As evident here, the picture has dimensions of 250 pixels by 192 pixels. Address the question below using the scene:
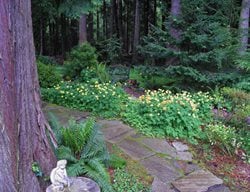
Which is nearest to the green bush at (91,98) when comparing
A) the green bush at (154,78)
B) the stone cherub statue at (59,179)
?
the green bush at (154,78)

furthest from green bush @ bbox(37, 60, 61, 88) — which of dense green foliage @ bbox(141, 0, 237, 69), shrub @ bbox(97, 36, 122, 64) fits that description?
shrub @ bbox(97, 36, 122, 64)

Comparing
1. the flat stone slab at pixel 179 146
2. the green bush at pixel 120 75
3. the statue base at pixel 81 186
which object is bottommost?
Result: the flat stone slab at pixel 179 146

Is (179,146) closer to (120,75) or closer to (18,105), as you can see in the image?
(18,105)

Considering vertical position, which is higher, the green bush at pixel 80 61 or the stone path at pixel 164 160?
the green bush at pixel 80 61

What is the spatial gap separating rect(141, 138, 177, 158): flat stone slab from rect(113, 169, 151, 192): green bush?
2.41ft

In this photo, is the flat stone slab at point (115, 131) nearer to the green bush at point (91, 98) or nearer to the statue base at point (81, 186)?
the green bush at point (91, 98)

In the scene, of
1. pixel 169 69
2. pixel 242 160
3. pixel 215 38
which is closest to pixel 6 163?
pixel 242 160

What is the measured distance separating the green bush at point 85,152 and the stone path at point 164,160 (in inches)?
21.1

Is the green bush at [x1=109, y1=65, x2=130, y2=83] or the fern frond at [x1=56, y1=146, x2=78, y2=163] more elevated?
the green bush at [x1=109, y1=65, x2=130, y2=83]

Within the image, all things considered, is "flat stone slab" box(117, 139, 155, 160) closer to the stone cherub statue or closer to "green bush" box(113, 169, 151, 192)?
"green bush" box(113, 169, 151, 192)

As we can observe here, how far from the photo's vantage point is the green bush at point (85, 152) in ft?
9.23

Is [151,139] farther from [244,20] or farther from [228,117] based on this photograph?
[244,20]

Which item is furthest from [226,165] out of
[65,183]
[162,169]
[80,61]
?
[80,61]

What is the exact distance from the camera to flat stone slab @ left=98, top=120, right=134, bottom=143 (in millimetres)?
3939
